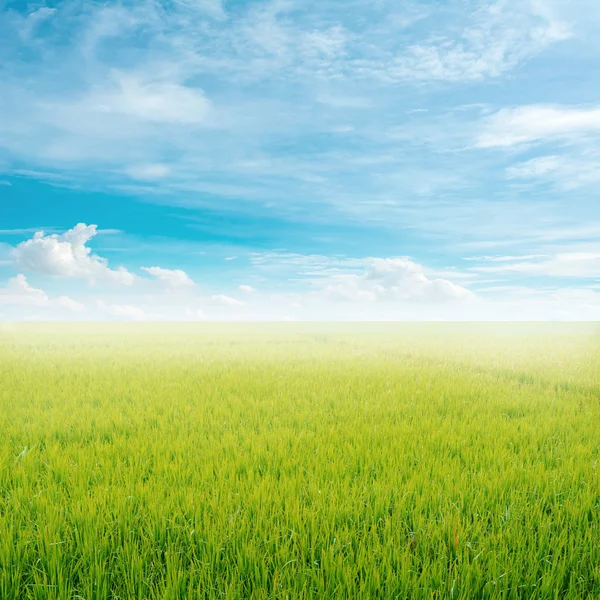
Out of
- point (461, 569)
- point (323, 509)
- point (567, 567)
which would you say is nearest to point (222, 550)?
point (323, 509)

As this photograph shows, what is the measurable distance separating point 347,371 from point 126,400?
642cm

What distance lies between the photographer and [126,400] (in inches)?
Answer: 364

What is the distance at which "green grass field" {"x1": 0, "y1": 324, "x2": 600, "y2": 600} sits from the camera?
3332 millimetres

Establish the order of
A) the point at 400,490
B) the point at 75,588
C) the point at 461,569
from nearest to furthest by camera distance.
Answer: the point at 75,588, the point at 461,569, the point at 400,490

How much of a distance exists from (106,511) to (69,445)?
247 centimetres

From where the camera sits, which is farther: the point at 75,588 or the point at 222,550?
the point at 222,550

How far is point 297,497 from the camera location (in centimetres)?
430

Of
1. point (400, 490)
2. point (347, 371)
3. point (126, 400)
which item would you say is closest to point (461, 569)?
point (400, 490)

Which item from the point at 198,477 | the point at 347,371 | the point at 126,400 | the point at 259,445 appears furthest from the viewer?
the point at 347,371

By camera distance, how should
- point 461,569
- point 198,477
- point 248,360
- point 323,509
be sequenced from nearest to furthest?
point 461,569, point 323,509, point 198,477, point 248,360

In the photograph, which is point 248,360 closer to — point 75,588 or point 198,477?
point 198,477

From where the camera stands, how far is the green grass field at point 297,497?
3.33 m

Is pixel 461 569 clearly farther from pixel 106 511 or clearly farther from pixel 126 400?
pixel 126 400

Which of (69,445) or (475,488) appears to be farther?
(69,445)
